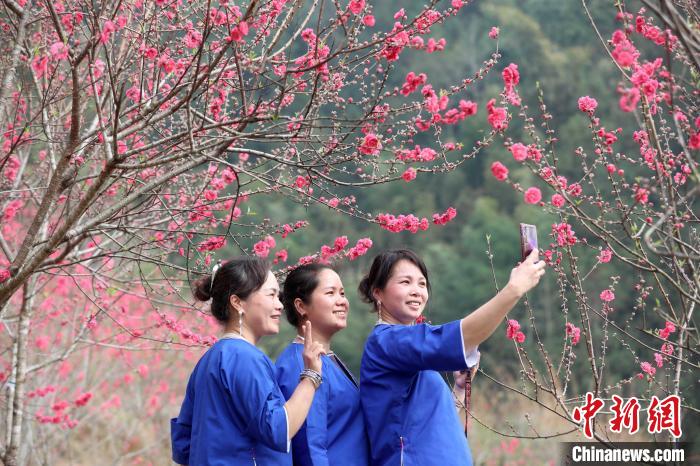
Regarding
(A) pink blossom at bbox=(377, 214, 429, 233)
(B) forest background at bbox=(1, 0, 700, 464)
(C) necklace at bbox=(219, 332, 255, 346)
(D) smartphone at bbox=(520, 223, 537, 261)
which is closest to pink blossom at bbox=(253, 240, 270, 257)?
(A) pink blossom at bbox=(377, 214, 429, 233)

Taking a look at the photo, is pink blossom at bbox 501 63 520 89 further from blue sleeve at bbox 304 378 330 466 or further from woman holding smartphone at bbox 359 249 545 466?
blue sleeve at bbox 304 378 330 466

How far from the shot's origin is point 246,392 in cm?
279

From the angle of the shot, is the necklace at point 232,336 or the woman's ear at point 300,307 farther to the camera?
the woman's ear at point 300,307

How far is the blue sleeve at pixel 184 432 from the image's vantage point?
121 inches

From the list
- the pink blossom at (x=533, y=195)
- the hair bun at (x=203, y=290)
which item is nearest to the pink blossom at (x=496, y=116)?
the pink blossom at (x=533, y=195)

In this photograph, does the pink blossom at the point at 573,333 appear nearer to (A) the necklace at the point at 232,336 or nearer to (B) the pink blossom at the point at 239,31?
(A) the necklace at the point at 232,336

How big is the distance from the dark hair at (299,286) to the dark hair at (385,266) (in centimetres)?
15

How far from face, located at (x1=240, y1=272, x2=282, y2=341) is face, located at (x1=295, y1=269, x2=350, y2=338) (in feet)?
0.71

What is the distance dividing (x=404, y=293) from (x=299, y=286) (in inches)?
13.9

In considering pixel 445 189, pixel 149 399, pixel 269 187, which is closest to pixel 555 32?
pixel 445 189

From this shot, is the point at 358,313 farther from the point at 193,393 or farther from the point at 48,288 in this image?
the point at 193,393

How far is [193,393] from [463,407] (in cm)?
94

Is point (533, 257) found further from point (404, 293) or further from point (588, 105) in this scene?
point (588, 105)

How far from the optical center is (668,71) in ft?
7.26
